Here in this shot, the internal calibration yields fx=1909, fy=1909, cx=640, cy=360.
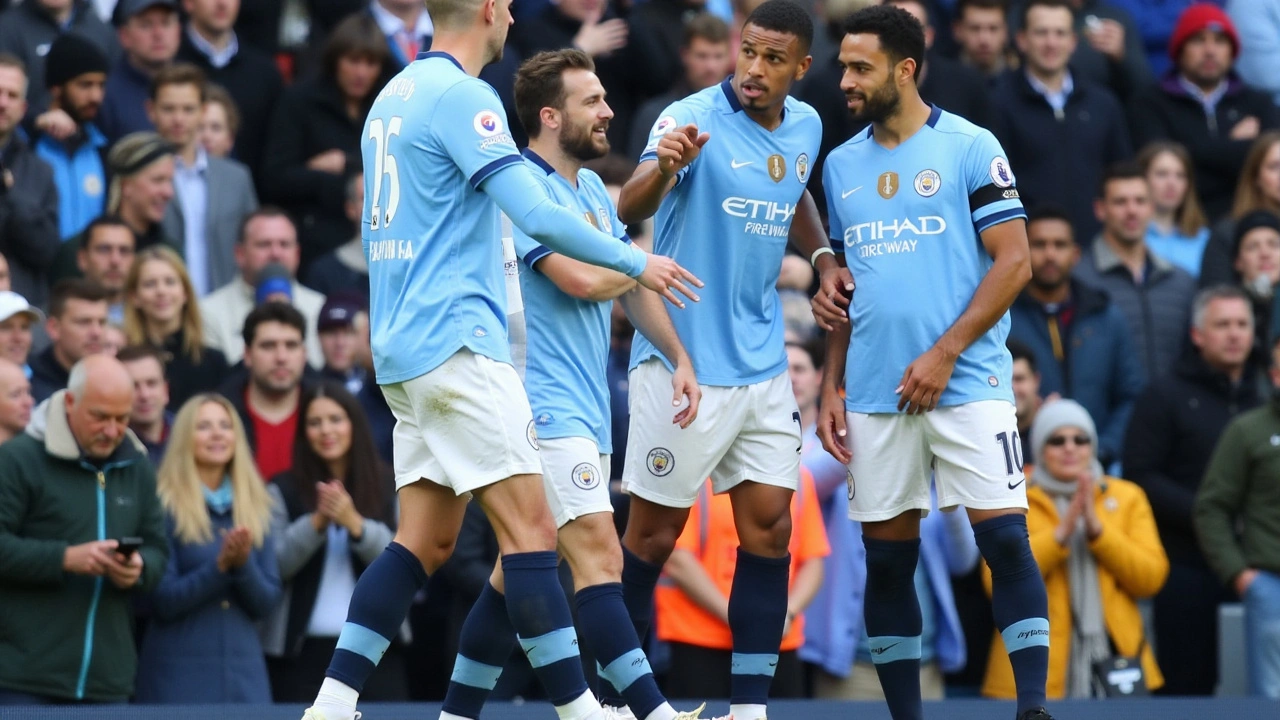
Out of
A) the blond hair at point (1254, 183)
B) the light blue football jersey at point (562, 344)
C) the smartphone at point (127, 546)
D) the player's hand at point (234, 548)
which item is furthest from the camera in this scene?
the blond hair at point (1254, 183)

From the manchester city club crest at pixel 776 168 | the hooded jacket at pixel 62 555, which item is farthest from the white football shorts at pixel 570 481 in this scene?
the hooded jacket at pixel 62 555

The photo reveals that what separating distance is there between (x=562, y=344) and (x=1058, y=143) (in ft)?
21.7

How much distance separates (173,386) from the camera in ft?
32.4

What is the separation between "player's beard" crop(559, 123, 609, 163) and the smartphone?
2785 mm

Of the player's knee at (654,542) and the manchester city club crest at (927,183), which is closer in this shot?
the manchester city club crest at (927,183)

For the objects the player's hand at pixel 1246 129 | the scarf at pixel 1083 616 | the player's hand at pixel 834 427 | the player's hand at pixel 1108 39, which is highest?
the player's hand at pixel 1108 39

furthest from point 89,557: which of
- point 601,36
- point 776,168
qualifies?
point 601,36

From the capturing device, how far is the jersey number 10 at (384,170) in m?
5.90

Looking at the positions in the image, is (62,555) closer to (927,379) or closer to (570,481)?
(570,481)

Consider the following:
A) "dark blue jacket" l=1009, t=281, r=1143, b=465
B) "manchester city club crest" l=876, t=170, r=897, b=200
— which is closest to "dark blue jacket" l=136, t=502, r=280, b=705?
"manchester city club crest" l=876, t=170, r=897, b=200

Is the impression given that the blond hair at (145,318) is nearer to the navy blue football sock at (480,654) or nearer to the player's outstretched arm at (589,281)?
the navy blue football sock at (480,654)

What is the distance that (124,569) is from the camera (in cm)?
806

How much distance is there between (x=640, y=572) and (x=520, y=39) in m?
6.22

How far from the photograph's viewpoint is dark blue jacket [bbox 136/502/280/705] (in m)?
8.48
